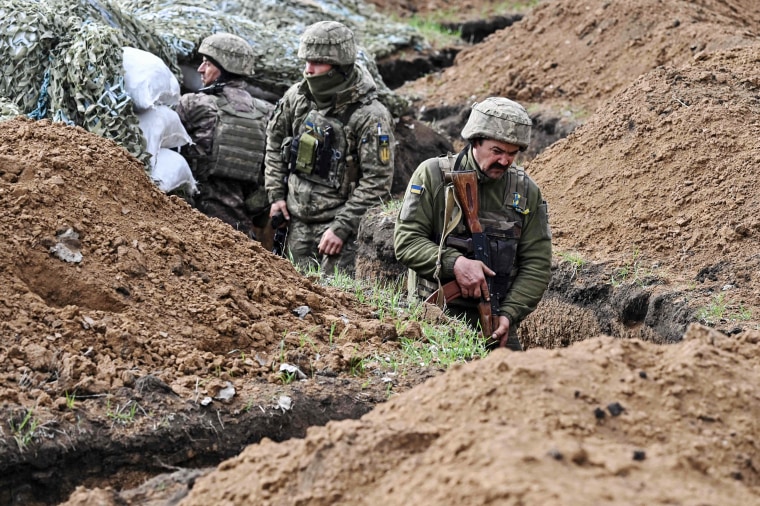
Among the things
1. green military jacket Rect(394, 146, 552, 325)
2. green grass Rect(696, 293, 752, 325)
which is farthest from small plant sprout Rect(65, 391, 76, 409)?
green grass Rect(696, 293, 752, 325)

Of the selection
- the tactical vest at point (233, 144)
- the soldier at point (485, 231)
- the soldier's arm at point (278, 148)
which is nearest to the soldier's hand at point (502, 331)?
the soldier at point (485, 231)

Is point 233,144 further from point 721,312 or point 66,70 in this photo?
point 721,312

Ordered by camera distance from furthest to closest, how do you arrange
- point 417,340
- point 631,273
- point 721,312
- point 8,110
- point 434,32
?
point 434,32, point 8,110, point 631,273, point 721,312, point 417,340

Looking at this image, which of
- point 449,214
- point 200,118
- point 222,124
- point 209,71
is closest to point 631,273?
point 449,214

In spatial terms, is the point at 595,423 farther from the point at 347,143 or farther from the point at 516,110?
the point at 347,143

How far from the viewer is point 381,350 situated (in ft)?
17.3

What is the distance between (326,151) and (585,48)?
5768mm

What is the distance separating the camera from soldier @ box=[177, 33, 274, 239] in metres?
9.12

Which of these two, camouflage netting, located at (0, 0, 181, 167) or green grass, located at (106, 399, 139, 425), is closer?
green grass, located at (106, 399, 139, 425)

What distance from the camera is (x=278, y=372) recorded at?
4867mm

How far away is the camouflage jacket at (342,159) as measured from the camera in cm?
805

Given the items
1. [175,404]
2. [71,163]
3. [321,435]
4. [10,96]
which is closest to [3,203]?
[71,163]

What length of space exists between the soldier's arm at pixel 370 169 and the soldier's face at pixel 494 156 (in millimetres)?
2050

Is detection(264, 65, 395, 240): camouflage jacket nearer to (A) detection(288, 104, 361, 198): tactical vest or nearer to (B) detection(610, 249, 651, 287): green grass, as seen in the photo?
(A) detection(288, 104, 361, 198): tactical vest
